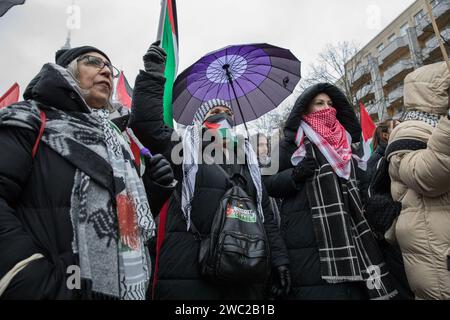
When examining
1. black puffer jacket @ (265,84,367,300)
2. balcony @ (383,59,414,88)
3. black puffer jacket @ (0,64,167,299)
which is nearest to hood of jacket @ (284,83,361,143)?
black puffer jacket @ (265,84,367,300)

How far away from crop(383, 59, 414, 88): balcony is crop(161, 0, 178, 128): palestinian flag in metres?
34.7

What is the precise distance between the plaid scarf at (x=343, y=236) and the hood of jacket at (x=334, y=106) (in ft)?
1.39

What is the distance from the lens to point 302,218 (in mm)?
2449

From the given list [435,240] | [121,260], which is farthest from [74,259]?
[435,240]

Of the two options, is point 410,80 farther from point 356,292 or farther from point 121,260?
point 121,260

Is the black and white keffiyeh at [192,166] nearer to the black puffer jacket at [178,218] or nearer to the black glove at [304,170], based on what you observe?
the black puffer jacket at [178,218]

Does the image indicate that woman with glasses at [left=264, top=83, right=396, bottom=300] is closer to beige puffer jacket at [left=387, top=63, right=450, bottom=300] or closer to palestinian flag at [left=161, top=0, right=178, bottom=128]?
beige puffer jacket at [left=387, top=63, right=450, bottom=300]

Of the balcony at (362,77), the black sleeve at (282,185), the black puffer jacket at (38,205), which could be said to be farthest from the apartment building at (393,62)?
the black puffer jacket at (38,205)

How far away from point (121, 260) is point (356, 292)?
165cm

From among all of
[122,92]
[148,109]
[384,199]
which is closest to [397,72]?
[122,92]

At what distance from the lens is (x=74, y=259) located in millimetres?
1210

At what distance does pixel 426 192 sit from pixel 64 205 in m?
1.85

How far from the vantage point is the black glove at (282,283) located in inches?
89.1

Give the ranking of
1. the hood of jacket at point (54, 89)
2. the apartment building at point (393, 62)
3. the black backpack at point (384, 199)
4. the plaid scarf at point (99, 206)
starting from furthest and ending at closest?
the apartment building at point (393, 62) → the black backpack at point (384, 199) → the hood of jacket at point (54, 89) → the plaid scarf at point (99, 206)
